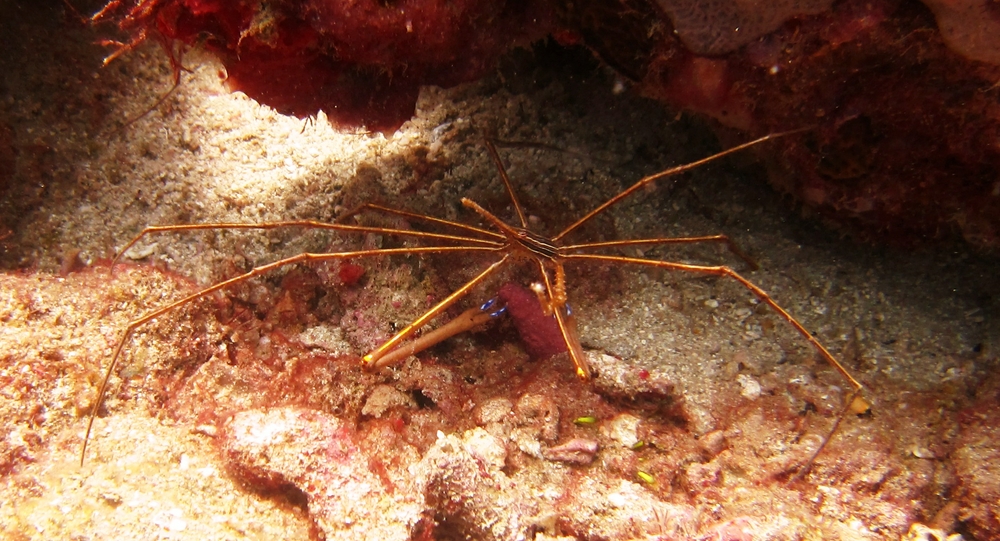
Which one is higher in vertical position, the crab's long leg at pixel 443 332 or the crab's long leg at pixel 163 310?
the crab's long leg at pixel 163 310

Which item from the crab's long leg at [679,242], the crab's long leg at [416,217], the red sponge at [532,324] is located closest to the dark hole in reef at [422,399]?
the red sponge at [532,324]

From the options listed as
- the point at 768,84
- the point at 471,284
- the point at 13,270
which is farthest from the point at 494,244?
the point at 13,270

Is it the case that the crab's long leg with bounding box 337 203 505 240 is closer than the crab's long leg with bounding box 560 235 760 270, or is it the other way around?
the crab's long leg with bounding box 560 235 760 270

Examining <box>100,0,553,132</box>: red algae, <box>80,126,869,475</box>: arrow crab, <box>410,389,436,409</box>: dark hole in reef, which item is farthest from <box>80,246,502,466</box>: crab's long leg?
<box>100,0,553,132</box>: red algae

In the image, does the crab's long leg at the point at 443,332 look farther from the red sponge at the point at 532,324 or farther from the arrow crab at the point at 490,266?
the red sponge at the point at 532,324

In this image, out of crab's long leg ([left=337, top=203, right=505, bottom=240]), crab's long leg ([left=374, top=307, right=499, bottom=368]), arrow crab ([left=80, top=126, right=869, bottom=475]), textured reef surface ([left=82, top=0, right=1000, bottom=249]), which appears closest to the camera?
textured reef surface ([left=82, top=0, right=1000, bottom=249])

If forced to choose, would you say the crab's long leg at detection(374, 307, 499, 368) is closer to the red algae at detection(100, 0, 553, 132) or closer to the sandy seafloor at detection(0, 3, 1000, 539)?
the sandy seafloor at detection(0, 3, 1000, 539)

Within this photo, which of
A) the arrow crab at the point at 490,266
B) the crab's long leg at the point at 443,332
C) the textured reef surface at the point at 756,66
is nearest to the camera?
the textured reef surface at the point at 756,66

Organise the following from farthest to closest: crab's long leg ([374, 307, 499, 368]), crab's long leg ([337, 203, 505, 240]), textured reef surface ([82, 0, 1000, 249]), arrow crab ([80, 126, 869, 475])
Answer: crab's long leg ([337, 203, 505, 240]) < crab's long leg ([374, 307, 499, 368]) < arrow crab ([80, 126, 869, 475]) < textured reef surface ([82, 0, 1000, 249])

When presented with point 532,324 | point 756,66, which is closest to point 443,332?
point 532,324

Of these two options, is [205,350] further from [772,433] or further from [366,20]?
[772,433]

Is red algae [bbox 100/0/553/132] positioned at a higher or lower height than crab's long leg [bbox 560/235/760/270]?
higher
